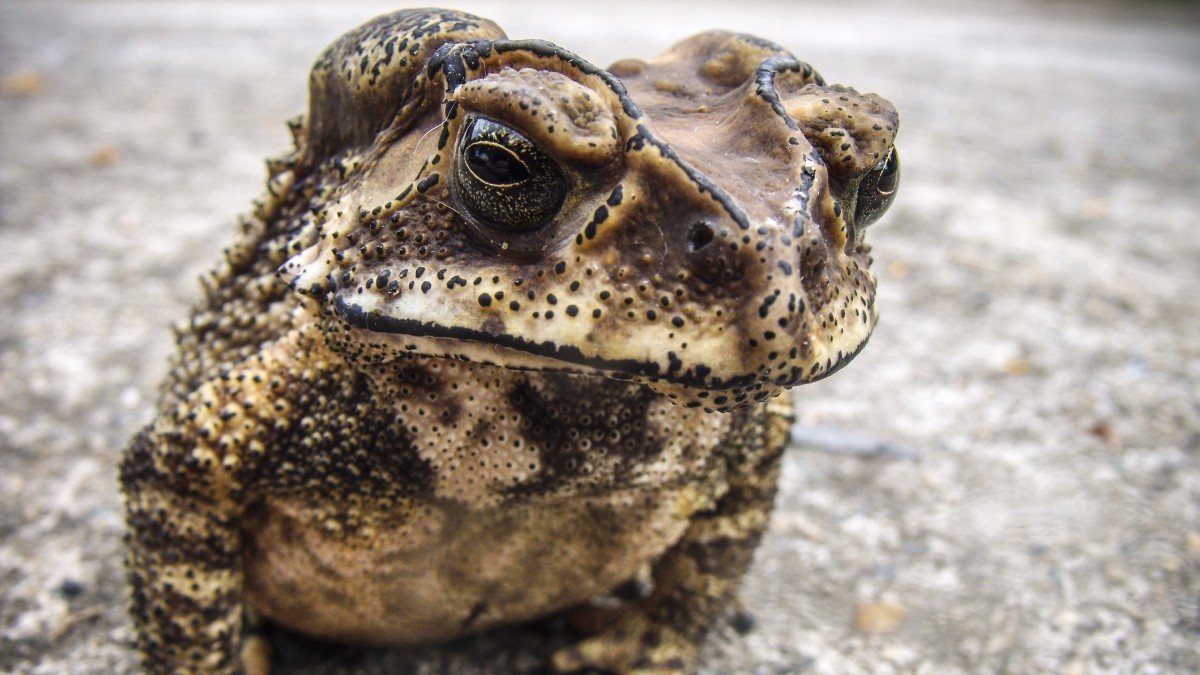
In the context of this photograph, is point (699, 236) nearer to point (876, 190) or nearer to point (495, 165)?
Answer: point (495, 165)

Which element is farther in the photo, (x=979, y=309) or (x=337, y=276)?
(x=979, y=309)

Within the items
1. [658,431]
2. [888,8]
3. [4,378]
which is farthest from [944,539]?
[888,8]

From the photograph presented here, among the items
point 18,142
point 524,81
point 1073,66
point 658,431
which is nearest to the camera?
point 524,81

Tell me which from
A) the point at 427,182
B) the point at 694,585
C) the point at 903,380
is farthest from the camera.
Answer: the point at 903,380

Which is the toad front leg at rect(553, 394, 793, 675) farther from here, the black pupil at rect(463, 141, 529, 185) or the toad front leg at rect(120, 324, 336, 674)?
the black pupil at rect(463, 141, 529, 185)

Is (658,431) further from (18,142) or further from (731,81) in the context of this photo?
(18,142)

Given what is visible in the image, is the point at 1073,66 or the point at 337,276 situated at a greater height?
the point at 1073,66

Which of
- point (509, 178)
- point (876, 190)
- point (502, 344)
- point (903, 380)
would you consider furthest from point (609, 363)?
point (903, 380)
